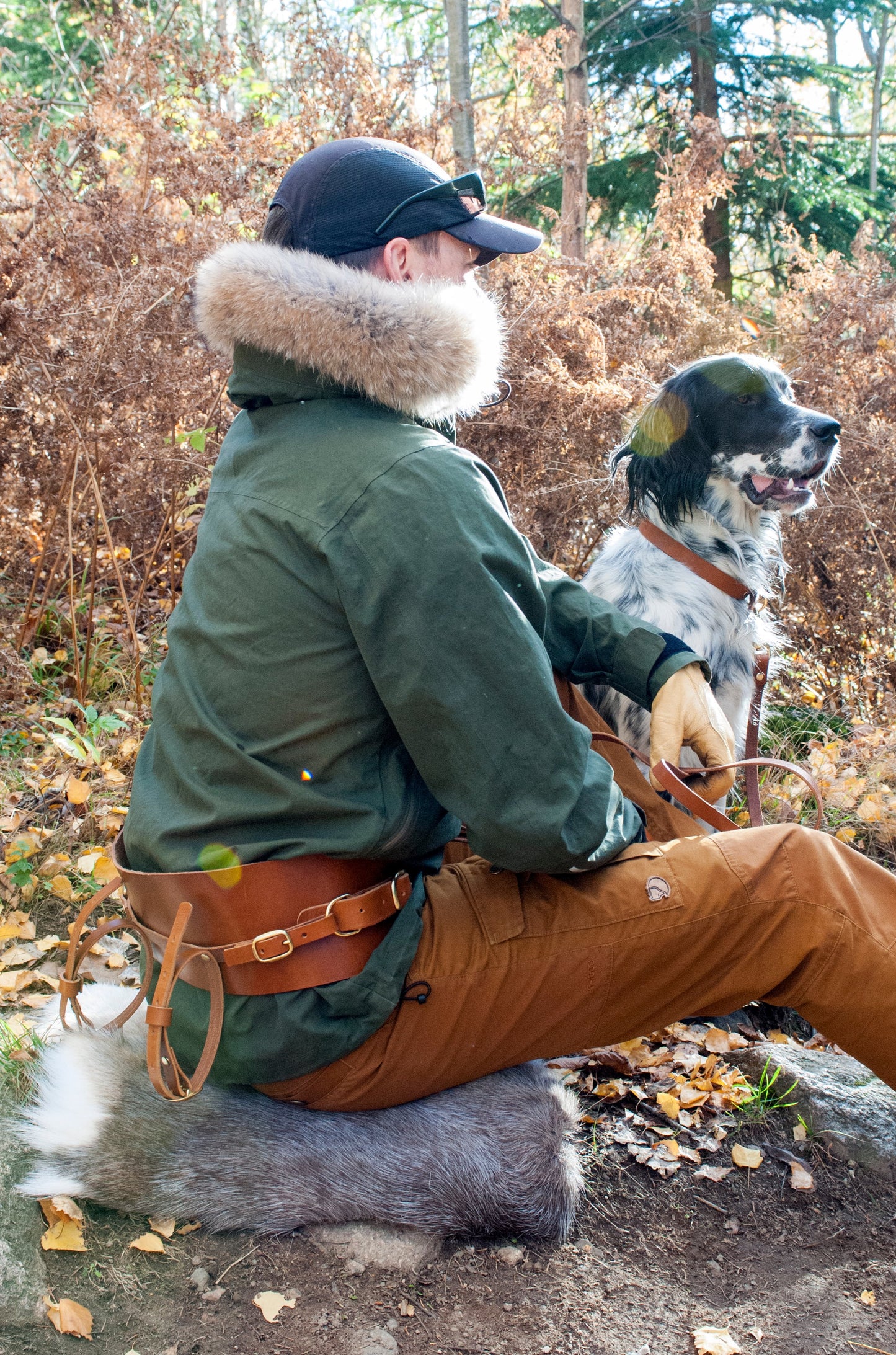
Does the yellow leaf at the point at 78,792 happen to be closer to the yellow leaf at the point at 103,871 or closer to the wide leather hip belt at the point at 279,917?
the yellow leaf at the point at 103,871

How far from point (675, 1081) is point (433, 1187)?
84cm

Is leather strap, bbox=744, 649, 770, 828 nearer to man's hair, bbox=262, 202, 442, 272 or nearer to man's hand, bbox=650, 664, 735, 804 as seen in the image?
man's hand, bbox=650, 664, 735, 804

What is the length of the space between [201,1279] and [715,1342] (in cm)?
92

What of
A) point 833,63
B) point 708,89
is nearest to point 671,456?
point 708,89

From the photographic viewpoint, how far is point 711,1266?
196cm

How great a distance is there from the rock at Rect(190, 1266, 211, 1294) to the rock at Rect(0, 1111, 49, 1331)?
9.9 inches

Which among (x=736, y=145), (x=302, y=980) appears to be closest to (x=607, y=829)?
(x=302, y=980)

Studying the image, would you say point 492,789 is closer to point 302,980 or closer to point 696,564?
point 302,980

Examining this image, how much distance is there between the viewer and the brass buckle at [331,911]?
1786 mm

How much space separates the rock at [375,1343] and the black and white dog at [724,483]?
173 cm

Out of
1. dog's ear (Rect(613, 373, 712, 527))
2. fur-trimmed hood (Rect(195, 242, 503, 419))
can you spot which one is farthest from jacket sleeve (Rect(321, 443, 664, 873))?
dog's ear (Rect(613, 373, 712, 527))

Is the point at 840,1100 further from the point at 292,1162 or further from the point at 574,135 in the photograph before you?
the point at 574,135

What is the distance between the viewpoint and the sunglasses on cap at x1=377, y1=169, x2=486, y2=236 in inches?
75.9

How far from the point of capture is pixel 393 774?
1.82m
